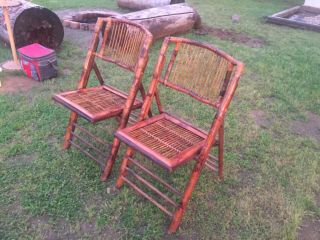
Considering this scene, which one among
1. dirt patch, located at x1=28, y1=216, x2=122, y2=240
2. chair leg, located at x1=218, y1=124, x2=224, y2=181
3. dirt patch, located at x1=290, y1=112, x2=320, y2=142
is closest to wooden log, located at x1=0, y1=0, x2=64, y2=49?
dirt patch, located at x1=28, y1=216, x2=122, y2=240

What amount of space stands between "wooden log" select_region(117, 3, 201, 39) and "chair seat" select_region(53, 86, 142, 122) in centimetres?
284

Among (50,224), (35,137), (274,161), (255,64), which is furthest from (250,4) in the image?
(50,224)

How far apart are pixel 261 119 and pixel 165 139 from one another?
1.96 meters

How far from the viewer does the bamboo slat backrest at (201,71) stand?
2348mm

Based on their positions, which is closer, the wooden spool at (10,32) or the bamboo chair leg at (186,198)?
the bamboo chair leg at (186,198)

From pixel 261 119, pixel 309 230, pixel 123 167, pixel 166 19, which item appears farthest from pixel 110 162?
pixel 166 19

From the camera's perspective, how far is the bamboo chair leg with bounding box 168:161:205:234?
7.34 feet

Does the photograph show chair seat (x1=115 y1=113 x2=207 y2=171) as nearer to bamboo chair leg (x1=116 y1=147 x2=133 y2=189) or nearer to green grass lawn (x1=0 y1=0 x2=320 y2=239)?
bamboo chair leg (x1=116 y1=147 x2=133 y2=189)

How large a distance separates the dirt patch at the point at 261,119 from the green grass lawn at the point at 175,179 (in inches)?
1.6

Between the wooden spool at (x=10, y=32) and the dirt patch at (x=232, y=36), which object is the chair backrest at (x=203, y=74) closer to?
the wooden spool at (x=10, y=32)

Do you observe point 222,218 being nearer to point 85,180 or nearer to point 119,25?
point 85,180

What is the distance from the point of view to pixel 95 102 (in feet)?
9.01

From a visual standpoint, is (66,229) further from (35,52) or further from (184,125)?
(35,52)

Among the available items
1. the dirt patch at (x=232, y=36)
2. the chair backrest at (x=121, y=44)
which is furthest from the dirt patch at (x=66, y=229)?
the dirt patch at (x=232, y=36)
